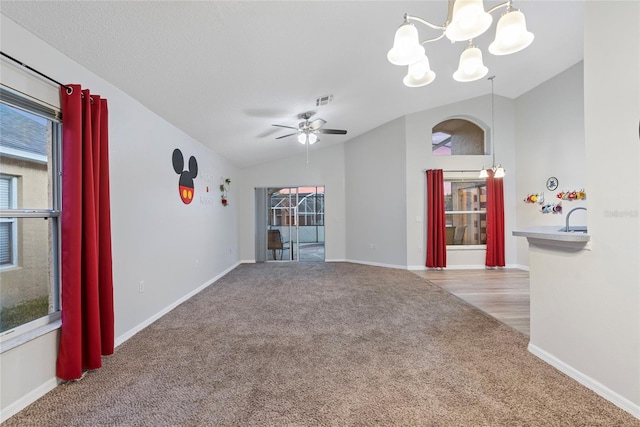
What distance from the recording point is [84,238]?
1.91 metres

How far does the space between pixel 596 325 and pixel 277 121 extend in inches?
161

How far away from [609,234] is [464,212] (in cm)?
450

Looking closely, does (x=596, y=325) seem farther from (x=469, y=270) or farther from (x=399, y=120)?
(x=399, y=120)

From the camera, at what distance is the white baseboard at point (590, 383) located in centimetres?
154

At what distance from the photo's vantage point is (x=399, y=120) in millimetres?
5836

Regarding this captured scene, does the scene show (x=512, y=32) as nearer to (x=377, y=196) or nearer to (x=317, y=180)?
(x=377, y=196)

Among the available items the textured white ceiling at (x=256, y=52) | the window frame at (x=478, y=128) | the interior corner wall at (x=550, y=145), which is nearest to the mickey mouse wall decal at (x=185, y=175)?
the textured white ceiling at (x=256, y=52)

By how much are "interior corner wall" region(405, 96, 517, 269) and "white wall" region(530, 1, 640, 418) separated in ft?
12.3

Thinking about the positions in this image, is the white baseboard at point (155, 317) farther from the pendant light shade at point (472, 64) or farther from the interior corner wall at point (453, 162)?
the interior corner wall at point (453, 162)

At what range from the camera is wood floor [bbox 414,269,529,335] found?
10.0 ft

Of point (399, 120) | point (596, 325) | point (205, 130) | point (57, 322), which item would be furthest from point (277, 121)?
point (596, 325)

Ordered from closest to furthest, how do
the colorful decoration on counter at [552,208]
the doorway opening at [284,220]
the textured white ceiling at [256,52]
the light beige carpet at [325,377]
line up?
the light beige carpet at [325,377]
the textured white ceiling at [256,52]
the colorful decoration on counter at [552,208]
the doorway opening at [284,220]

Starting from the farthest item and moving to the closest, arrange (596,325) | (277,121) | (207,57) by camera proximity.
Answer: (277,121), (207,57), (596,325)

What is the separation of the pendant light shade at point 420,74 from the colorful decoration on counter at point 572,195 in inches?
169
